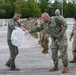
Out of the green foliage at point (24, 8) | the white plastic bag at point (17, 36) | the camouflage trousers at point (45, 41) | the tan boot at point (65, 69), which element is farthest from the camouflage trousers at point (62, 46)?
the green foliage at point (24, 8)

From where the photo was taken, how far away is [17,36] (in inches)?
396

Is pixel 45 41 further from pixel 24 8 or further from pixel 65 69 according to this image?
pixel 24 8

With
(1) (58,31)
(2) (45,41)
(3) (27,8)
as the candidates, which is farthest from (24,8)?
(1) (58,31)

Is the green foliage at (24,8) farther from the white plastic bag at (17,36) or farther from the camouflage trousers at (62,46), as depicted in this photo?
the camouflage trousers at (62,46)

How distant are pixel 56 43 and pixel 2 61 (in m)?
2.98

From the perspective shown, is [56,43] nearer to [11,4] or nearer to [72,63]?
[72,63]

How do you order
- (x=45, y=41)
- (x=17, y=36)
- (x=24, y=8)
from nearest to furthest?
1. (x=17, y=36)
2. (x=45, y=41)
3. (x=24, y=8)

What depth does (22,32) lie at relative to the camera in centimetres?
1011

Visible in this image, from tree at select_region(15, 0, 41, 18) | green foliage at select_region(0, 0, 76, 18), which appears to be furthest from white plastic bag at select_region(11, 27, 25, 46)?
tree at select_region(15, 0, 41, 18)

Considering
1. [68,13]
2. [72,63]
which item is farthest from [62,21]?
Result: [68,13]

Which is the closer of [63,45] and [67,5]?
[63,45]

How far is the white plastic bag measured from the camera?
390 inches

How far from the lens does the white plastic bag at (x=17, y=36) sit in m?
9.90

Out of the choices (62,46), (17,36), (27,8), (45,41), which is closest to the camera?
(62,46)
